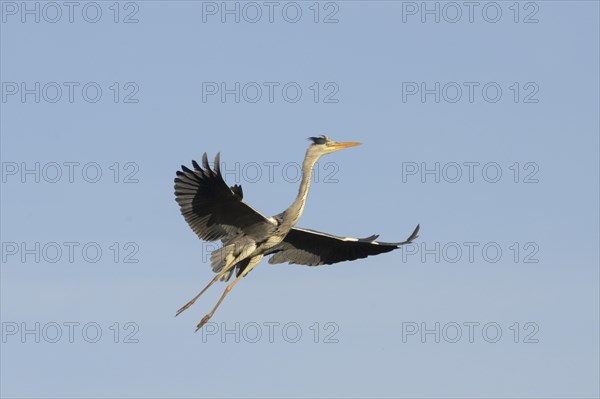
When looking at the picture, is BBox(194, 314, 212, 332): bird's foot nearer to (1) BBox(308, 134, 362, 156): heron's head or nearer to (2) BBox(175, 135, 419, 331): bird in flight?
(2) BBox(175, 135, 419, 331): bird in flight

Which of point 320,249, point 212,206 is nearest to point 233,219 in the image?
point 212,206

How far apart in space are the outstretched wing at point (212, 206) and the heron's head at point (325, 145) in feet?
5.77

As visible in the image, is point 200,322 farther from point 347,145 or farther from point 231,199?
point 347,145

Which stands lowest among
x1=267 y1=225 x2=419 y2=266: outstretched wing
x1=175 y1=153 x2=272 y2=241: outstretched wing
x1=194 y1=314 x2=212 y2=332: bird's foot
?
x1=194 y1=314 x2=212 y2=332: bird's foot

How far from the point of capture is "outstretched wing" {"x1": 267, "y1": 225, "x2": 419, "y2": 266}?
2733cm

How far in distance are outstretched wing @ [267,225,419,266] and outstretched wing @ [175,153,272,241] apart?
1827 millimetres

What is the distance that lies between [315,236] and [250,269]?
5.55 ft

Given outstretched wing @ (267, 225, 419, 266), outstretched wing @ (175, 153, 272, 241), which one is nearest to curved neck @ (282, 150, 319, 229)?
outstretched wing @ (175, 153, 272, 241)

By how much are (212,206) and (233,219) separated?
567 millimetres

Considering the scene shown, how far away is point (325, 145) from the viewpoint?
84.5ft

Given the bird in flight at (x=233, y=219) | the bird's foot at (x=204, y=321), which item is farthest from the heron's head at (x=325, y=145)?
the bird's foot at (x=204, y=321)

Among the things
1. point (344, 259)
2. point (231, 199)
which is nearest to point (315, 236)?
point (344, 259)

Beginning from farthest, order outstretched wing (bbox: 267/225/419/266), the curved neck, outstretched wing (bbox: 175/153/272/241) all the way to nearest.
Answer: outstretched wing (bbox: 267/225/419/266), the curved neck, outstretched wing (bbox: 175/153/272/241)

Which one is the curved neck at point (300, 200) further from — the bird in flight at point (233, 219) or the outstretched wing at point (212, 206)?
the outstretched wing at point (212, 206)
